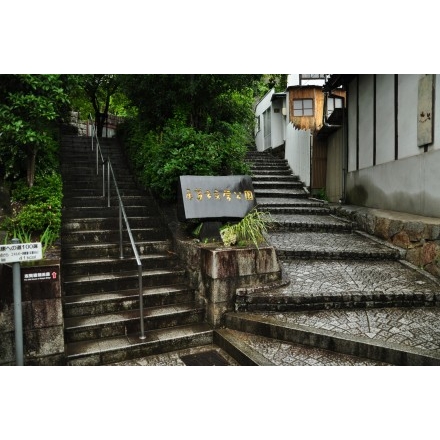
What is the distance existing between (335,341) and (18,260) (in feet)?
13.4

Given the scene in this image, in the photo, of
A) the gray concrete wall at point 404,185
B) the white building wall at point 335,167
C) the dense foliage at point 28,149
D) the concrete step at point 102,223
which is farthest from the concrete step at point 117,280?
the white building wall at point 335,167

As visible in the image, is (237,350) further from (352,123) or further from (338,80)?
(338,80)

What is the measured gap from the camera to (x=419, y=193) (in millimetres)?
7652

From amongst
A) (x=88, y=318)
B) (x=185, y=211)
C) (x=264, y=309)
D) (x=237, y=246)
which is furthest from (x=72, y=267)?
(x=264, y=309)

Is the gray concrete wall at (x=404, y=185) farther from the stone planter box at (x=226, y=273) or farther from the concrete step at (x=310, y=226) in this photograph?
the stone planter box at (x=226, y=273)

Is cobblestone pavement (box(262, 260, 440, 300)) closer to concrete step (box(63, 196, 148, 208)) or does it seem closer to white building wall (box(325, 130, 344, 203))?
concrete step (box(63, 196, 148, 208))

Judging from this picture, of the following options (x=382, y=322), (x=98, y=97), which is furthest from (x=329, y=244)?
(x=98, y=97)

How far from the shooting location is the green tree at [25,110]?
→ 653 centimetres

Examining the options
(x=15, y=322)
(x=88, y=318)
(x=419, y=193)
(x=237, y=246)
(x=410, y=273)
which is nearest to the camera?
(x=15, y=322)

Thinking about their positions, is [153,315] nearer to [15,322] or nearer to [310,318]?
[15,322]

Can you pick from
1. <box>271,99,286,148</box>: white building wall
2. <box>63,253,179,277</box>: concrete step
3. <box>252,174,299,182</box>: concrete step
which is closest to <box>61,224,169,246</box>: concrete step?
<box>63,253,179,277</box>: concrete step

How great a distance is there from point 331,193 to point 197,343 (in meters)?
9.61

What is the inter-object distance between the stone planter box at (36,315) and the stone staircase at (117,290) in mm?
335

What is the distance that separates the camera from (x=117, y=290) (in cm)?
622
